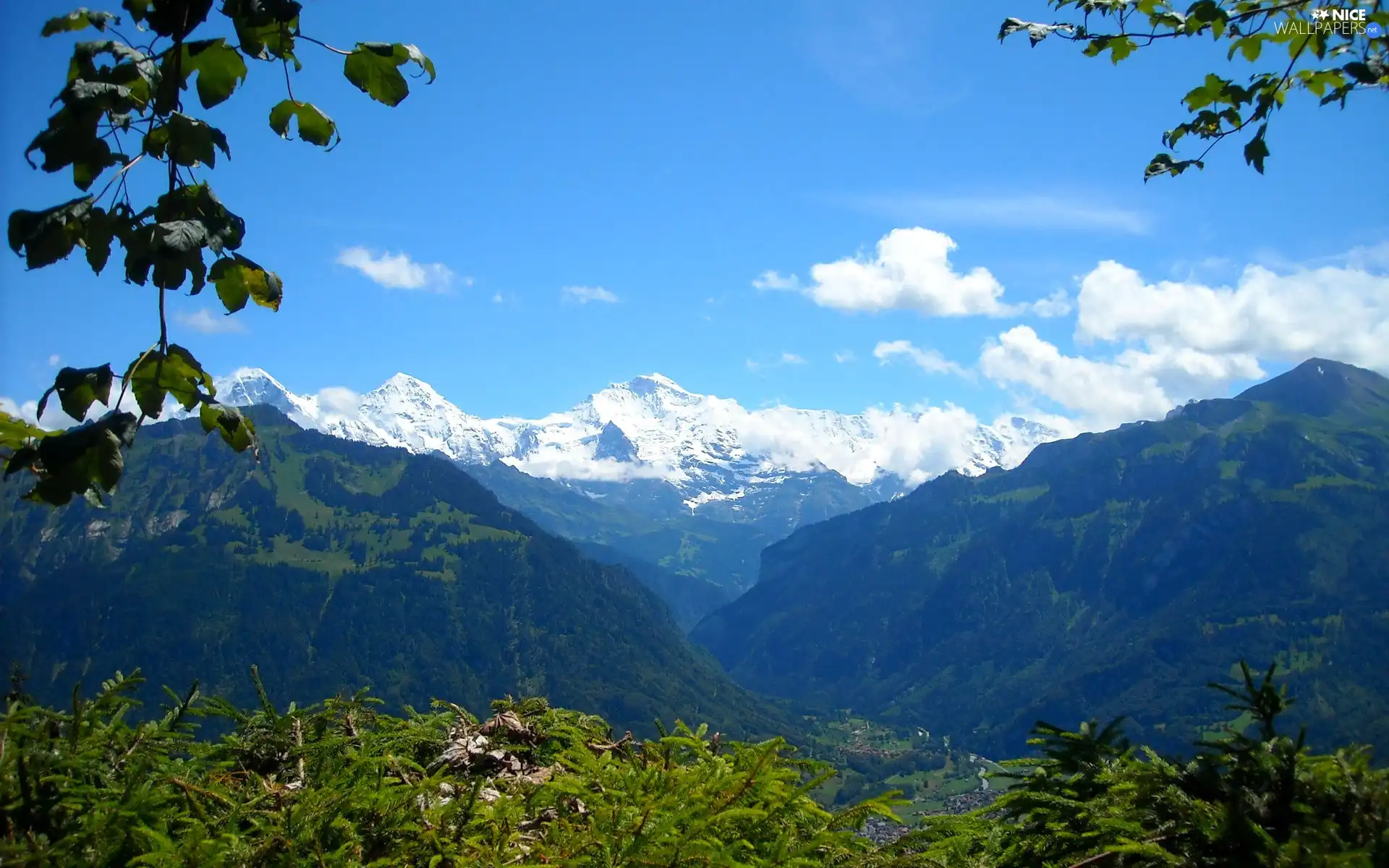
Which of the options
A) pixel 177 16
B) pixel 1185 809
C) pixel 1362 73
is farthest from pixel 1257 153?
pixel 177 16

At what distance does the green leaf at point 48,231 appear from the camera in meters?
2.84

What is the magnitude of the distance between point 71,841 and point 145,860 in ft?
1.00

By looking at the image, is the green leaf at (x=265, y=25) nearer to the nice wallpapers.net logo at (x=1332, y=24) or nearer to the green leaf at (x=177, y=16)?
the green leaf at (x=177, y=16)

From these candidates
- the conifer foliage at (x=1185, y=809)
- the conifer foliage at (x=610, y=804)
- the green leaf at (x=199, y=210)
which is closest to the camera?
the green leaf at (x=199, y=210)

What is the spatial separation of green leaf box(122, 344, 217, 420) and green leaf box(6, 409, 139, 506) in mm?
217

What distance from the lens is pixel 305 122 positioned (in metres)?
3.71

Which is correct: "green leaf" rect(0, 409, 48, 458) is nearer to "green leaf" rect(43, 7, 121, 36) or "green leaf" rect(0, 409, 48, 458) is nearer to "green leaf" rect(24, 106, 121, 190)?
"green leaf" rect(24, 106, 121, 190)

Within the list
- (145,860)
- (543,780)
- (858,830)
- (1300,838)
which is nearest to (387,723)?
(543,780)

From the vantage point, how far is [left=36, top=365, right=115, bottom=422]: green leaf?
2945mm

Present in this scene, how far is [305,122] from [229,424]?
1304 millimetres

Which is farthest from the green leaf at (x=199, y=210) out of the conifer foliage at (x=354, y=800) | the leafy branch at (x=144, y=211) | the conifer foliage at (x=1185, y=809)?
the conifer foliage at (x=1185, y=809)

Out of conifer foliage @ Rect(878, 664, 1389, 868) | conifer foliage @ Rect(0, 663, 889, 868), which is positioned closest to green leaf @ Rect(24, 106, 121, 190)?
conifer foliage @ Rect(0, 663, 889, 868)

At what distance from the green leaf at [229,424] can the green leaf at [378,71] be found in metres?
1.37

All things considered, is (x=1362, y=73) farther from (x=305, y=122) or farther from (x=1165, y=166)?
(x=305, y=122)
